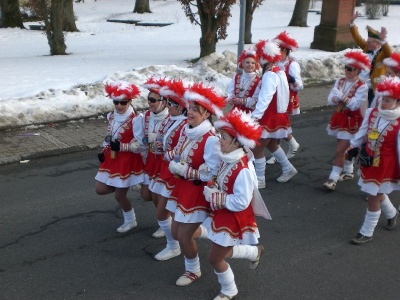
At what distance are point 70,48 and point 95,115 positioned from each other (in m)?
9.61

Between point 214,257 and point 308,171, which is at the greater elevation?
point 214,257

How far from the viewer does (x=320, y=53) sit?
17.0 m

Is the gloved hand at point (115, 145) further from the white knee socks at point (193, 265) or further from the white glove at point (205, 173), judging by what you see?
the white knee socks at point (193, 265)

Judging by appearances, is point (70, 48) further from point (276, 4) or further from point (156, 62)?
point (276, 4)

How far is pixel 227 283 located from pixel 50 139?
595 cm

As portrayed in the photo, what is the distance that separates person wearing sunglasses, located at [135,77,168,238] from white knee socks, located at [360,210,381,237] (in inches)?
93.8

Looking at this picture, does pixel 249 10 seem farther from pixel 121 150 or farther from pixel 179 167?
pixel 179 167

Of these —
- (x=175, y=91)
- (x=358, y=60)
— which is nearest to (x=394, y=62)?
(x=358, y=60)

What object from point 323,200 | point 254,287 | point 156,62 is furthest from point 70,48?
point 254,287

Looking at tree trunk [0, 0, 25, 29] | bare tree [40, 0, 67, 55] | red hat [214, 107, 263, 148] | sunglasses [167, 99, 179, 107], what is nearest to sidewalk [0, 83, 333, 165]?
sunglasses [167, 99, 179, 107]

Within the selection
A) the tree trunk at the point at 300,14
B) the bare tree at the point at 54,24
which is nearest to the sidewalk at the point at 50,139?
the bare tree at the point at 54,24

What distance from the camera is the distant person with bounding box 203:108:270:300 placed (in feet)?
13.9

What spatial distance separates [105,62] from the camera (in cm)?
1549

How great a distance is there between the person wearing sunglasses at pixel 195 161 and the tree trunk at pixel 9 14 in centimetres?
2357
